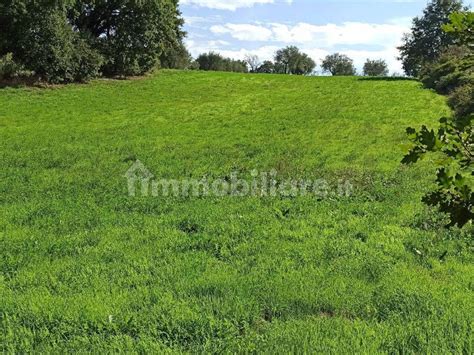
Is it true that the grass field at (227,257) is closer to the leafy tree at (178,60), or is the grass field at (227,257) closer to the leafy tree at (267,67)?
the leafy tree at (178,60)

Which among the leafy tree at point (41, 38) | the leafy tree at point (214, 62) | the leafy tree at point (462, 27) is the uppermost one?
the leafy tree at point (214, 62)

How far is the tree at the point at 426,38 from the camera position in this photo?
60000 millimetres

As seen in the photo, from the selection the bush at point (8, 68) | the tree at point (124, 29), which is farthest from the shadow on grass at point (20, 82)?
the tree at point (124, 29)

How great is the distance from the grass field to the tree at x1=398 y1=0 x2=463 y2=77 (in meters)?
53.4

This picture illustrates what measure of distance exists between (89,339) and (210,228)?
3.22 meters

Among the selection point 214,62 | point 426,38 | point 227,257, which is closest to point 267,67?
point 214,62

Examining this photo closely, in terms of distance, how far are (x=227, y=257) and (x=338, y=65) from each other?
105 meters

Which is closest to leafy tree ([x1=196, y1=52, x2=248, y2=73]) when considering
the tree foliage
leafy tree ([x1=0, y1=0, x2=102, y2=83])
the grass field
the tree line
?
the tree line

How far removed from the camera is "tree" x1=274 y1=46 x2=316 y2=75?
103 meters

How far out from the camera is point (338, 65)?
345ft

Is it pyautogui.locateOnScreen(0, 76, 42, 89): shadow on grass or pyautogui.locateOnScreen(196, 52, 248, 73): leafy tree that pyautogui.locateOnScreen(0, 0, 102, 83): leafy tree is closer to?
pyautogui.locateOnScreen(0, 76, 42, 89): shadow on grass

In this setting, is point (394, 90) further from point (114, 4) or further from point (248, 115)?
point (114, 4)

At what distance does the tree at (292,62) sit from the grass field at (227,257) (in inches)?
3612

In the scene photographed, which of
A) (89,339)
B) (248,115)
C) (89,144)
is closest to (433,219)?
(89,339)
